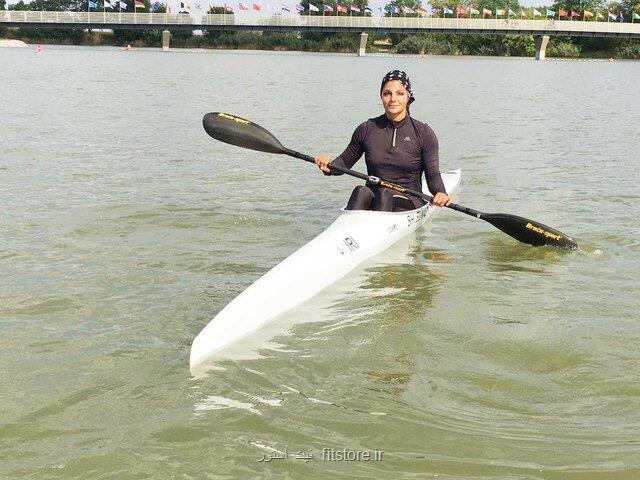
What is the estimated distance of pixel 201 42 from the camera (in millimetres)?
129750

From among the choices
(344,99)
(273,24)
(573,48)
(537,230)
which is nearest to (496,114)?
(344,99)

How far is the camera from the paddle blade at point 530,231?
29.2 ft

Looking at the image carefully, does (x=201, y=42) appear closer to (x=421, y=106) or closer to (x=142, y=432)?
(x=421, y=106)

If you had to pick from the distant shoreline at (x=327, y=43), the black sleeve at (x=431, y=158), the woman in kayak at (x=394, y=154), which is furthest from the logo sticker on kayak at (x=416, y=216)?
the distant shoreline at (x=327, y=43)

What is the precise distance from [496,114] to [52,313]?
71.4ft

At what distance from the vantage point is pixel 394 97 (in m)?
8.23

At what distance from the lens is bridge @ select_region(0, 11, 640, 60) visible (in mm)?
98562

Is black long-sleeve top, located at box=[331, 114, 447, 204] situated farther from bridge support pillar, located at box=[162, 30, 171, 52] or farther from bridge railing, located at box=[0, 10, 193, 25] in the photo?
bridge support pillar, located at box=[162, 30, 171, 52]

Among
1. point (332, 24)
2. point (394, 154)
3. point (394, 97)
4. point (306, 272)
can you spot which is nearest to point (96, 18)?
point (332, 24)

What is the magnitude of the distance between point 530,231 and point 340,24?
312 ft

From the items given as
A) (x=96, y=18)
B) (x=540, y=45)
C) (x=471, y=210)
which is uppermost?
(x=540, y=45)

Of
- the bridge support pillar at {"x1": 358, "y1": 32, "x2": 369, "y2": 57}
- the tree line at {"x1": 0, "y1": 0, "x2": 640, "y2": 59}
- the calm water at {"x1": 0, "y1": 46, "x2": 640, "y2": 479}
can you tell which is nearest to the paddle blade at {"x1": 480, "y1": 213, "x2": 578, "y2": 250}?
the calm water at {"x1": 0, "y1": 46, "x2": 640, "y2": 479}

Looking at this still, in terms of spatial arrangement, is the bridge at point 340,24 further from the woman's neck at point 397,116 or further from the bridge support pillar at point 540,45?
the woman's neck at point 397,116

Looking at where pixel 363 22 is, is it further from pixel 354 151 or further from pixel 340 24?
pixel 354 151
